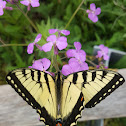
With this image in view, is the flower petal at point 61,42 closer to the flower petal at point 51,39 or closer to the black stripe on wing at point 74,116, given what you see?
the flower petal at point 51,39

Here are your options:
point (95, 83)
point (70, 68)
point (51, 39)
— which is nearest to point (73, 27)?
point (51, 39)

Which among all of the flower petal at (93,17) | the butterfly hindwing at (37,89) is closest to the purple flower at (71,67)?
the butterfly hindwing at (37,89)

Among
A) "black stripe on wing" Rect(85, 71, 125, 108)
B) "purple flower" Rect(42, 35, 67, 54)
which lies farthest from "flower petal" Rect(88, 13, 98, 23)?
"black stripe on wing" Rect(85, 71, 125, 108)

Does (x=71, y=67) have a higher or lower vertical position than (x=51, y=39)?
lower

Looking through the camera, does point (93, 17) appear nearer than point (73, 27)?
Yes

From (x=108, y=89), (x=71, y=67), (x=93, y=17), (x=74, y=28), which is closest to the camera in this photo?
(x=108, y=89)

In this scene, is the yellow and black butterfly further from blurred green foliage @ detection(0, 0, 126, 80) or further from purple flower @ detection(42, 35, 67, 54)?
blurred green foliage @ detection(0, 0, 126, 80)

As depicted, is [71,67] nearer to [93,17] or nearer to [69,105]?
[69,105]
